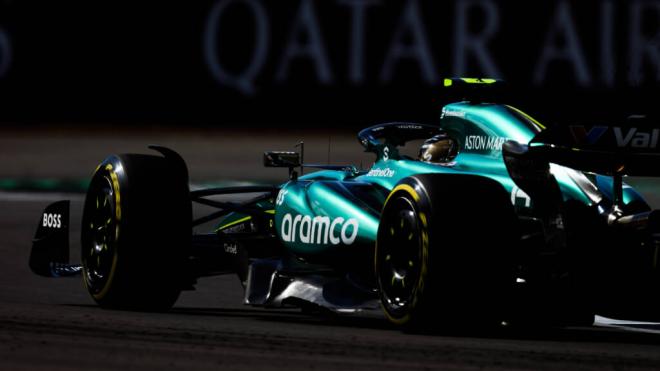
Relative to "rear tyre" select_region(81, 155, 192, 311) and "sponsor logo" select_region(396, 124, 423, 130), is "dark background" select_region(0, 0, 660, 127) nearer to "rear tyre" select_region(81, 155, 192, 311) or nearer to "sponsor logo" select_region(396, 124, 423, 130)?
"sponsor logo" select_region(396, 124, 423, 130)

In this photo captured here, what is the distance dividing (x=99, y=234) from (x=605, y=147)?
3647 millimetres

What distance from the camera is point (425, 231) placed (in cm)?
855

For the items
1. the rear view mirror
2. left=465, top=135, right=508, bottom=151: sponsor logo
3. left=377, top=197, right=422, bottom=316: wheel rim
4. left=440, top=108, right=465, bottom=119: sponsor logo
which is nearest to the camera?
left=377, top=197, right=422, bottom=316: wheel rim

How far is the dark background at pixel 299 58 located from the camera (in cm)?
2834

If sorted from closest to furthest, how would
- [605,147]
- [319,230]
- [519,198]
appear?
[605,147] → [519,198] → [319,230]

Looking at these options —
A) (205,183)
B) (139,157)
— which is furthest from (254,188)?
(205,183)

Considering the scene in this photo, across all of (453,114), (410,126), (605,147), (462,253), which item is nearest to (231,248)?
(410,126)

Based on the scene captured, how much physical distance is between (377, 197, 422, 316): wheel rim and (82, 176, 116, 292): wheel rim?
6.99ft

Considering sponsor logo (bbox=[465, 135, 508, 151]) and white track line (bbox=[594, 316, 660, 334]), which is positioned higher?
sponsor logo (bbox=[465, 135, 508, 151])

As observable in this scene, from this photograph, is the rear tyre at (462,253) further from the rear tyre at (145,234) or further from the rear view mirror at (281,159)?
the rear view mirror at (281,159)

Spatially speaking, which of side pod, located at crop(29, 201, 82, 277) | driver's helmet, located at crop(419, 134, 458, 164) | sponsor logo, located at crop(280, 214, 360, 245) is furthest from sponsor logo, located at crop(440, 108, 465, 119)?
side pod, located at crop(29, 201, 82, 277)

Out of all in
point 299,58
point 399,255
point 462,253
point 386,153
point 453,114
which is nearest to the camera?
point 462,253

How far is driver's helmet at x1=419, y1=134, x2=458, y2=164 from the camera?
1039 cm

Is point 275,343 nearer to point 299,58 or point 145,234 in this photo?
point 145,234
